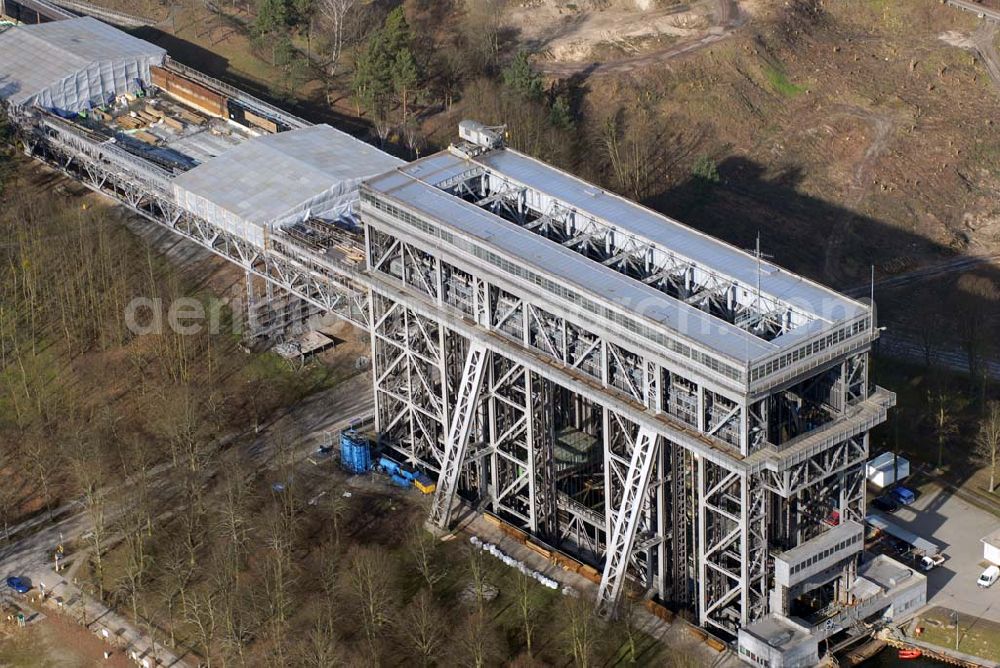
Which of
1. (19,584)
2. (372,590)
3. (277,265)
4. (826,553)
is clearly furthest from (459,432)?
(19,584)

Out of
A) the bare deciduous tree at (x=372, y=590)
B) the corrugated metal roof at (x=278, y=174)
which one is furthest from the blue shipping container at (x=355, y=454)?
the corrugated metal roof at (x=278, y=174)

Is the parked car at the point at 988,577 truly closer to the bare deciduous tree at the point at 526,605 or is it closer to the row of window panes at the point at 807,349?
the row of window panes at the point at 807,349

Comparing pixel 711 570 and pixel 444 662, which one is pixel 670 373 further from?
pixel 444 662

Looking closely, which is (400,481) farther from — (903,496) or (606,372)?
(903,496)

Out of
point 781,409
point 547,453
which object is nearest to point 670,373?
point 781,409

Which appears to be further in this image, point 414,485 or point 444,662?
point 414,485
